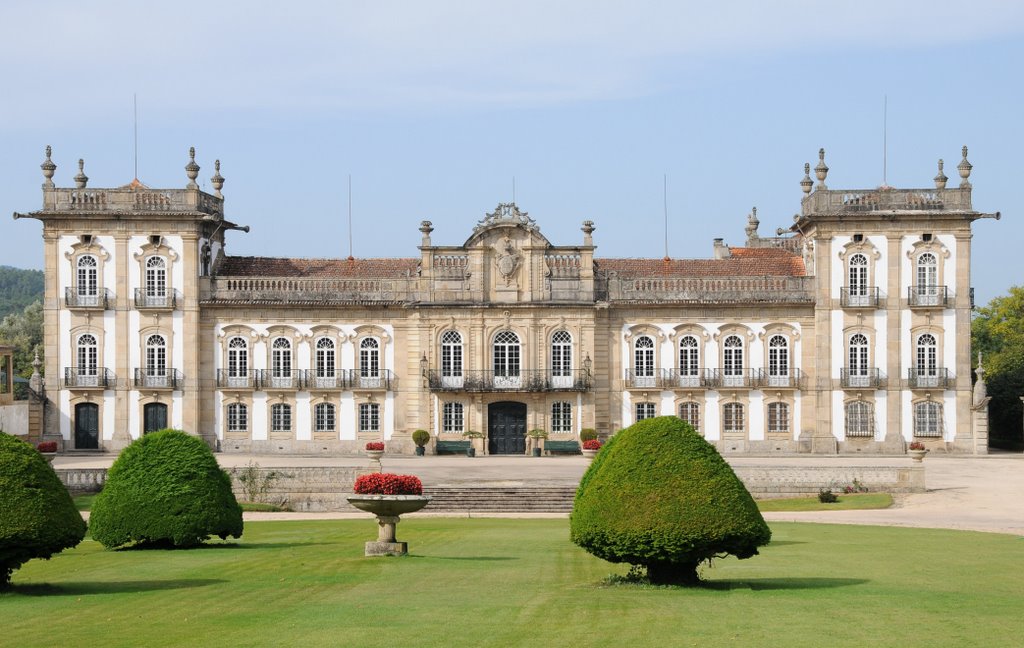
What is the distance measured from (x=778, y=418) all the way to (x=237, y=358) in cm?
1843

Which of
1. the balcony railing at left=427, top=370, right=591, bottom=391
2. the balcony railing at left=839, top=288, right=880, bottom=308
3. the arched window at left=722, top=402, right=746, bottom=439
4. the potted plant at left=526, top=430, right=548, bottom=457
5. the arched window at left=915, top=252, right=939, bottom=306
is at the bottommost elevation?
the potted plant at left=526, top=430, right=548, bottom=457

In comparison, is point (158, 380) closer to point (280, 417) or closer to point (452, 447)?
point (280, 417)

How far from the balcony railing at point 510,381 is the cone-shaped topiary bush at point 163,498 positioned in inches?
1070

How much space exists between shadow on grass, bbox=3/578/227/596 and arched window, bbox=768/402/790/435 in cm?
3471

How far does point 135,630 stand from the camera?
1430 centimetres

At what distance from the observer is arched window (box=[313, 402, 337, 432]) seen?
51.6m

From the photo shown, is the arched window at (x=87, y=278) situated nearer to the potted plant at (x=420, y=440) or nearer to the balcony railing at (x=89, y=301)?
the balcony railing at (x=89, y=301)

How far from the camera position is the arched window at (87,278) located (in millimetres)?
50906

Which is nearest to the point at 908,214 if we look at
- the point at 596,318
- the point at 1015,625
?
the point at 596,318

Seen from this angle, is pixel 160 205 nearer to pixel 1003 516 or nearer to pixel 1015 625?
pixel 1003 516

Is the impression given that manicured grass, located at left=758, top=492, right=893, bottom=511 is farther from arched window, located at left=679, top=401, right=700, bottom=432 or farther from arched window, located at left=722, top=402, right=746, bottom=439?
arched window, located at left=679, top=401, right=700, bottom=432

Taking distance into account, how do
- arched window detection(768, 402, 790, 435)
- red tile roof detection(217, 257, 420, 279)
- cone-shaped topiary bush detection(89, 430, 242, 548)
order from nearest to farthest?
cone-shaped topiary bush detection(89, 430, 242, 548) < arched window detection(768, 402, 790, 435) < red tile roof detection(217, 257, 420, 279)

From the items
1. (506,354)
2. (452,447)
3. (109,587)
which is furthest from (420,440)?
(109,587)

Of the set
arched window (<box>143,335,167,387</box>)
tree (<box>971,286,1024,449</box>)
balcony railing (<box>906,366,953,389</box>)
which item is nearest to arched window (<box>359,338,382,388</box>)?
arched window (<box>143,335,167,387</box>)
